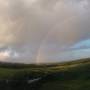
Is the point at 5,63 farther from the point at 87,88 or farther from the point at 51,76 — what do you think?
the point at 87,88

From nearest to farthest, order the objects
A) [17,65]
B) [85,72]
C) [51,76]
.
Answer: [51,76], [85,72], [17,65]

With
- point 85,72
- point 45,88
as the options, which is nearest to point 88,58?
point 85,72

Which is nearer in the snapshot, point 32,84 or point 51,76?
point 32,84

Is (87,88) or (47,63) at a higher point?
(47,63)

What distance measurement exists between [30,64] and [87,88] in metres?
72.7

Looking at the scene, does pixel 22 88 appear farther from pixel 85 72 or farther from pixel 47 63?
pixel 47 63

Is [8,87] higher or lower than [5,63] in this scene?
lower

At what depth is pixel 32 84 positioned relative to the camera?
5797 cm

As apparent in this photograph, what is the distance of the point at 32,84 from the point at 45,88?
254 cm

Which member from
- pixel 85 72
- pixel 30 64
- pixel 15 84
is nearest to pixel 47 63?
pixel 30 64

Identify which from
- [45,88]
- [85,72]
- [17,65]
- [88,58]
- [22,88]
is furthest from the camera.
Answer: [88,58]

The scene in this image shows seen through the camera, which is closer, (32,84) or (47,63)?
(32,84)

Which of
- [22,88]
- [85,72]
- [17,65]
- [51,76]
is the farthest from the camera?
[17,65]

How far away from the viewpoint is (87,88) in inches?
2266
